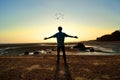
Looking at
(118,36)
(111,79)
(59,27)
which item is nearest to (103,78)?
(111,79)

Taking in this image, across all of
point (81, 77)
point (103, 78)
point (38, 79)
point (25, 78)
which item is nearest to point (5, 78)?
point (25, 78)

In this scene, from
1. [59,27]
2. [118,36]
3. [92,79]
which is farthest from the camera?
[118,36]

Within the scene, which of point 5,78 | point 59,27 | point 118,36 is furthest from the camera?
point 118,36

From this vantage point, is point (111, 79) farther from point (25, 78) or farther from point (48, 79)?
point (25, 78)

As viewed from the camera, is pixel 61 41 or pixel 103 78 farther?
pixel 61 41

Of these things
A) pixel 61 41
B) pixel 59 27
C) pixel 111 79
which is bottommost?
pixel 111 79

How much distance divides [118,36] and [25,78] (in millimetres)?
107480

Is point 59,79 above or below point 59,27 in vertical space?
below

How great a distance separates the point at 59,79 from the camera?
9.09 meters

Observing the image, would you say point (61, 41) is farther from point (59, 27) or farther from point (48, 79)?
point (48, 79)

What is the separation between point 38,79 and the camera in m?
9.19

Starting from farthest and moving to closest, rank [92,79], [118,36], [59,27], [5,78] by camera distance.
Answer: [118,36]
[59,27]
[5,78]
[92,79]

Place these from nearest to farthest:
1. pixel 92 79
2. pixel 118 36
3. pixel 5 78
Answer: pixel 92 79 → pixel 5 78 → pixel 118 36

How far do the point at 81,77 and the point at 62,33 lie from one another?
4.57 m
